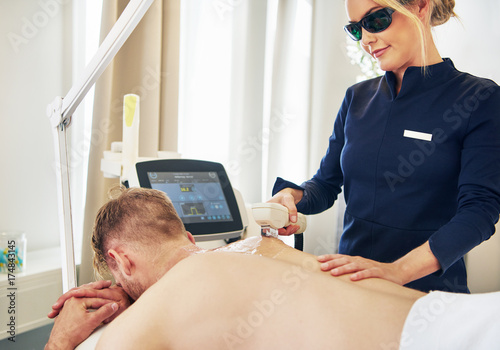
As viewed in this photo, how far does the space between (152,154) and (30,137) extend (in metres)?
0.58

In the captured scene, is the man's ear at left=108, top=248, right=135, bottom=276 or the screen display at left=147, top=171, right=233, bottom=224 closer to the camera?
the man's ear at left=108, top=248, right=135, bottom=276

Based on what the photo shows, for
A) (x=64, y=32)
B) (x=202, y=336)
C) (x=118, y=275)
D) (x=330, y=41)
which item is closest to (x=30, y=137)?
(x=64, y=32)

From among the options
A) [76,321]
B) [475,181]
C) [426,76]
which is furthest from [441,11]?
[76,321]

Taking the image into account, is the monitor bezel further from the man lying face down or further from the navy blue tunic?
the man lying face down

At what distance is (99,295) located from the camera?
113cm

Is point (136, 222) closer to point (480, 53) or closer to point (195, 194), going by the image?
point (195, 194)

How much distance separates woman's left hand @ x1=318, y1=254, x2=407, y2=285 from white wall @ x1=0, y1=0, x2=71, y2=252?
5.46ft

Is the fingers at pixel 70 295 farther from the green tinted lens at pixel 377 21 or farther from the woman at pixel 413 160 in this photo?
the green tinted lens at pixel 377 21

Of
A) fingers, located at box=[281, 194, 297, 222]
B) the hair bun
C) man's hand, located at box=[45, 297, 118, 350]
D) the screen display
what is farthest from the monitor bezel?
the hair bun

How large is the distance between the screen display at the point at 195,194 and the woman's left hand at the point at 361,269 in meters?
0.63

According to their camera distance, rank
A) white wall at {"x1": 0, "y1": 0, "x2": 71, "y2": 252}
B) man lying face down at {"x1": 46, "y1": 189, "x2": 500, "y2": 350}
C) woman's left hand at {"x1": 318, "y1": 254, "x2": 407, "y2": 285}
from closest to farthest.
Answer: man lying face down at {"x1": 46, "y1": 189, "x2": 500, "y2": 350}, woman's left hand at {"x1": 318, "y1": 254, "x2": 407, "y2": 285}, white wall at {"x1": 0, "y1": 0, "x2": 71, "y2": 252}

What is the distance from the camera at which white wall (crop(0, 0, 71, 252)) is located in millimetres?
2049

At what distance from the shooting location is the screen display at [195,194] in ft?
5.04

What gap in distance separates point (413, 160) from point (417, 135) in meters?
0.07
